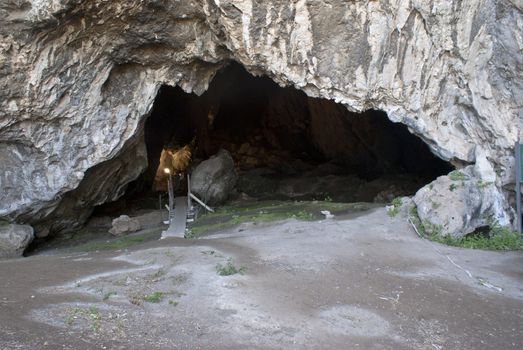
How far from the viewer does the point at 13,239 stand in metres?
12.9

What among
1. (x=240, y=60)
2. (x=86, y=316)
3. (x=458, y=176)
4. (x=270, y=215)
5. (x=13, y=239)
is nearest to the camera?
(x=86, y=316)

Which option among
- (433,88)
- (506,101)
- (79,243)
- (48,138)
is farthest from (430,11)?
(79,243)

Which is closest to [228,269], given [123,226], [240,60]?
[240,60]

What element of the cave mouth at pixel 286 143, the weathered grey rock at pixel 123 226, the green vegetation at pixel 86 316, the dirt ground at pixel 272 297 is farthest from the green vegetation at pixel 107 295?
the cave mouth at pixel 286 143

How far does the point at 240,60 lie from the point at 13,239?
8187 millimetres

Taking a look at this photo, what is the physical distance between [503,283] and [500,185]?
4.54m

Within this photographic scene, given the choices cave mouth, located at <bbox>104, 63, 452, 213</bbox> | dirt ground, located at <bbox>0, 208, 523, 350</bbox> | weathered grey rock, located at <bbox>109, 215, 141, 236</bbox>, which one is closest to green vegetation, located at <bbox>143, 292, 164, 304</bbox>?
dirt ground, located at <bbox>0, 208, 523, 350</bbox>

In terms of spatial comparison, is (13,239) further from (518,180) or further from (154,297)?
(518,180)

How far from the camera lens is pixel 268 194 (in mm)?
20719

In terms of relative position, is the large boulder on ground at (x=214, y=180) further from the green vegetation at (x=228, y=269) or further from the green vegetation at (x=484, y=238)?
the green vegetation at (x=228, y=269)

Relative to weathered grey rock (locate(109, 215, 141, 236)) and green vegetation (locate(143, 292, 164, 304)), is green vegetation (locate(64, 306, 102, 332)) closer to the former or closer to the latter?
green vegetation (locate(143, 292, 164, 304))

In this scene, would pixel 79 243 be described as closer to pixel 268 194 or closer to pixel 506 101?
pixel 268 194

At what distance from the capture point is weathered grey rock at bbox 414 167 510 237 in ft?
33.4

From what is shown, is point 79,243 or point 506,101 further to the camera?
point 79,243
